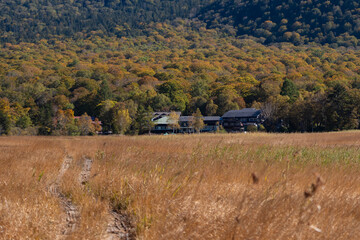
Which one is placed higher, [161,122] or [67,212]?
[67,212]

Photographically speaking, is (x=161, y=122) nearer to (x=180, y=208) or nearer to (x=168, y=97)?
(x=168, y=97)

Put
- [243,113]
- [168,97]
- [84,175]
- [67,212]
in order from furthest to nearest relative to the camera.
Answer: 1. [168,97]
2. [243,113]
3. [84,175]
4. [67,212]

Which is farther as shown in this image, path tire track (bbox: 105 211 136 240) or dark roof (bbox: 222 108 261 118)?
dark roof (bbox: 222 108 261 118)

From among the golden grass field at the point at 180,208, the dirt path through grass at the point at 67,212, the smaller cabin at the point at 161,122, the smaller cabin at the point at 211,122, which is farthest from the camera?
the smaller cabin at the point at 161,122

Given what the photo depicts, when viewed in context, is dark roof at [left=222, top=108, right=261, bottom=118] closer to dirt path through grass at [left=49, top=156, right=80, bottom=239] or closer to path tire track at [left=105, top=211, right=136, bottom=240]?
dirt path through grass at [left=49, top=156, right=80, bottom=239]

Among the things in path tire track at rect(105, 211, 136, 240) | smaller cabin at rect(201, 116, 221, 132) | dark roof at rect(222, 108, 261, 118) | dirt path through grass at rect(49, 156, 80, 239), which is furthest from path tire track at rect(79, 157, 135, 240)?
smaller cabin at rect(201, 116, 221, 132)

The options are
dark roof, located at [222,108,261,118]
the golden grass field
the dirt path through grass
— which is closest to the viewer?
the golden grass field

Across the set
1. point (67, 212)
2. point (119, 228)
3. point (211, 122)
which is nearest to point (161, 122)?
point (211, 122)

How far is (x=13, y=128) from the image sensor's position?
63.2 meters

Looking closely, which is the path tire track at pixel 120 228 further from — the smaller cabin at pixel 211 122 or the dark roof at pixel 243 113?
the smaller cabin at pixel 211 122


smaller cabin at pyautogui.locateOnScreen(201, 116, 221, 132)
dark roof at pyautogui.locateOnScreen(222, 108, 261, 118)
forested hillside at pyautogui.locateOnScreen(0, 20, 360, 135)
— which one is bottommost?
smaller cabin at pyautogui.locateOnScreen(201, 116, 221, 132)

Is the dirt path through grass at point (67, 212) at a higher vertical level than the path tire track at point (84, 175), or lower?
higher

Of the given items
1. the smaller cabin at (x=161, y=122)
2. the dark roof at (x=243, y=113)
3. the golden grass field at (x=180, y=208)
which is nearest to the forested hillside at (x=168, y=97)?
the dark roof at (x=243, y=113)

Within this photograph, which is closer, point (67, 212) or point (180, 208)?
point (180, 208)
